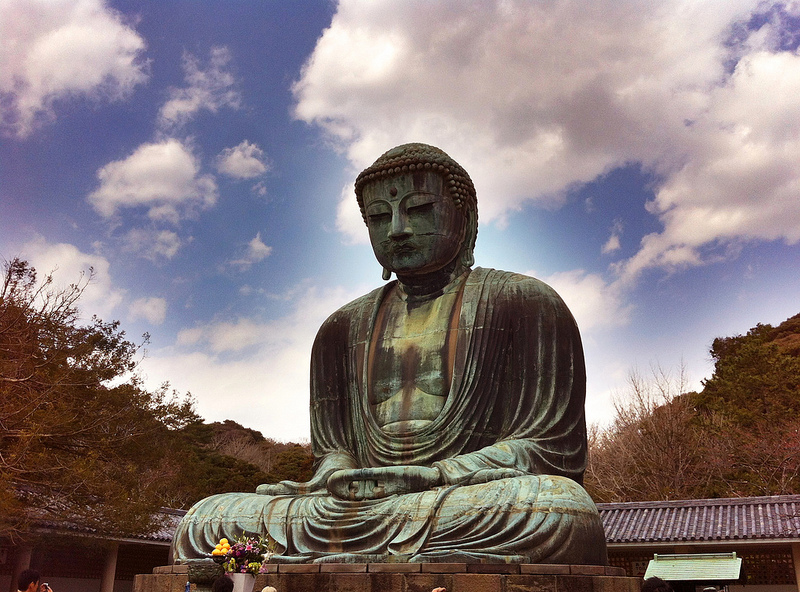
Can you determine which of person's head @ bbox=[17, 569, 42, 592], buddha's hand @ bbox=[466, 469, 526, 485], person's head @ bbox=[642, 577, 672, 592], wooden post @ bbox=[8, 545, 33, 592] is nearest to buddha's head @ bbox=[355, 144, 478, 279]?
buddha's hand @ bbox=[466, 469, 526, 485]

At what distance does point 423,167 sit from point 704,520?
41.2 feet

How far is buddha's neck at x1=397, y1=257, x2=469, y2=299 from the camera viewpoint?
8.46m

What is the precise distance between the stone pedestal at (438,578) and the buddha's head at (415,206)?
11.1 feet

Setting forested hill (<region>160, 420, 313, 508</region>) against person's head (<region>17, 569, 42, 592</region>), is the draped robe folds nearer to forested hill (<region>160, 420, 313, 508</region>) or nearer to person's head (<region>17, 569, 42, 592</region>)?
person's head (<region>17, 569, 42, 592</region>)

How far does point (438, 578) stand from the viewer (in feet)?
17.9

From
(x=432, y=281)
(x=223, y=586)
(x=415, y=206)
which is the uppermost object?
(x=415, y=206)

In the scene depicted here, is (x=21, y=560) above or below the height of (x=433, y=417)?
below

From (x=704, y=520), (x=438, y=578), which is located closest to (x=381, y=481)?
(x=438, y=578)

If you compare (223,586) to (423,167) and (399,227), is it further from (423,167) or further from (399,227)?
(423,167)

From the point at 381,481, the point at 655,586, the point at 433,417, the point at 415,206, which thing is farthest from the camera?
the point at 415,206

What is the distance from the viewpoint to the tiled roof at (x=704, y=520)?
15.8 m

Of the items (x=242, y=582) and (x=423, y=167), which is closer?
(x=242, y=582)

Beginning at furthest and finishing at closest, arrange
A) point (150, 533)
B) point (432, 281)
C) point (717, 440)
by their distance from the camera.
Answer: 1. point (717, 440)
2. point (150, 533)
3. point (432, 281)

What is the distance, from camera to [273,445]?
4978 cm
